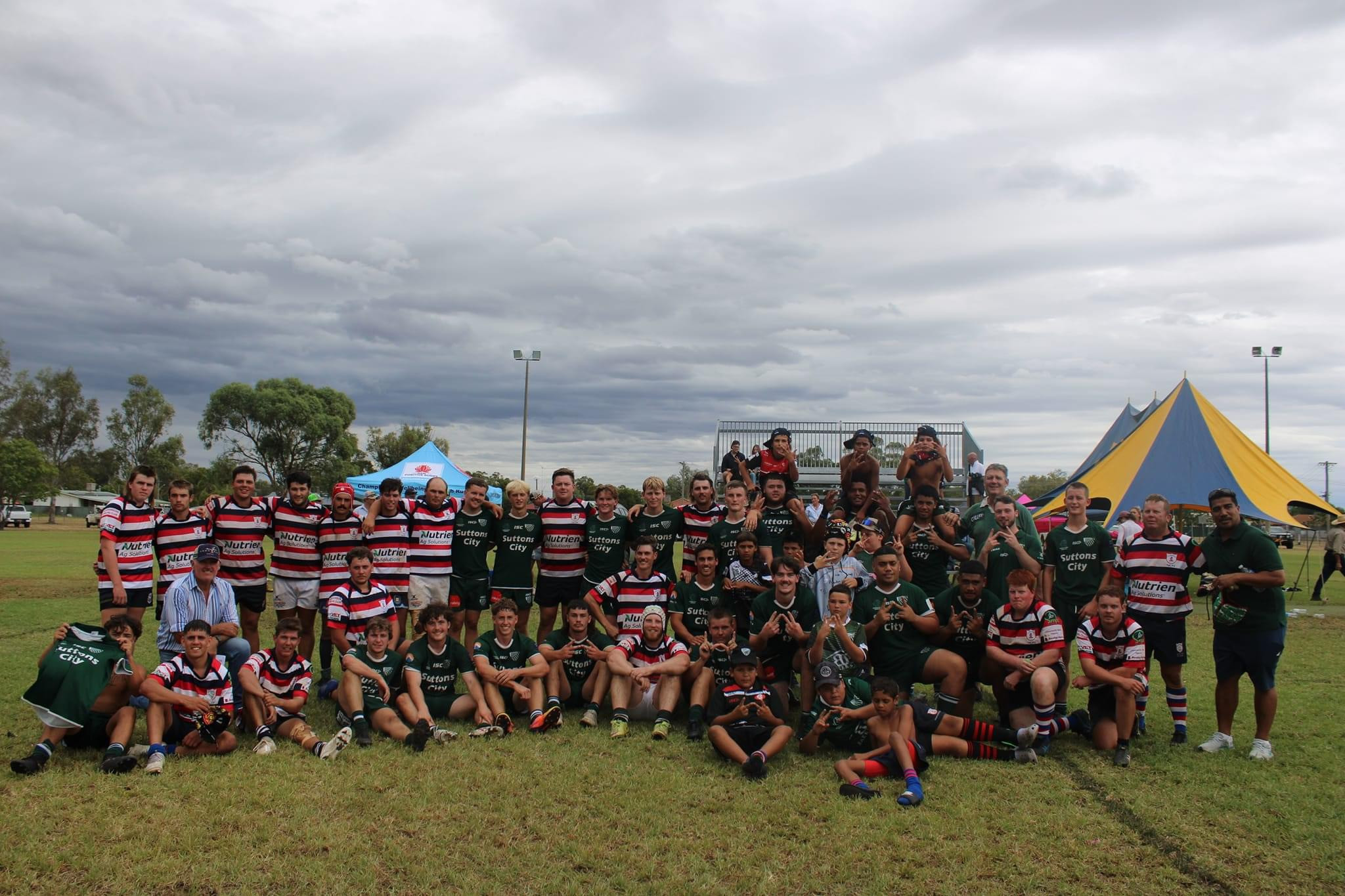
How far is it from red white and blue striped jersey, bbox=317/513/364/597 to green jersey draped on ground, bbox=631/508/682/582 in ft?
7.39

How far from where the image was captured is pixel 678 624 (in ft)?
20.6

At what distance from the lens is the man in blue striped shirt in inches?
223

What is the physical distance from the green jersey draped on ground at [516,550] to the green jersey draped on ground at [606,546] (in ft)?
1.54

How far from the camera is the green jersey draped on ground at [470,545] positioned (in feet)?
23.1

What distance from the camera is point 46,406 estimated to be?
185 ft

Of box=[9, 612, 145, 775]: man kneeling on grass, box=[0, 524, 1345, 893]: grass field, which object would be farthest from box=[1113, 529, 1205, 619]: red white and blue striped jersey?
box=[9, 612, 145, 775]: man kneeling on grass

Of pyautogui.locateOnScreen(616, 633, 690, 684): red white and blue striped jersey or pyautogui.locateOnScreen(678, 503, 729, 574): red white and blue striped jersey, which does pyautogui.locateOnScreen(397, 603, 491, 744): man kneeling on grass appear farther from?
pyautogui.locateOnScreen(678, 503, 729, 574): red white and blue striped jersey

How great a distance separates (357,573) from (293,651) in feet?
2.54

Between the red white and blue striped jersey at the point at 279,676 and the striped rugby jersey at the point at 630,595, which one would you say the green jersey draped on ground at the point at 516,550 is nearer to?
the striped rugby jersey at the point at 630,595

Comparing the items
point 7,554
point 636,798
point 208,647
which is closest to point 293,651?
point 208,647

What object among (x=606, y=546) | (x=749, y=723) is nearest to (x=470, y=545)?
(x=606, y=546)

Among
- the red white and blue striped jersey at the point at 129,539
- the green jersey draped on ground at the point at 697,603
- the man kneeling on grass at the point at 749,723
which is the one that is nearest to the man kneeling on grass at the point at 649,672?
the green jersey draped on ground at the point at 697,603

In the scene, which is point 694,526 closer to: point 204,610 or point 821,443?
point 204,610

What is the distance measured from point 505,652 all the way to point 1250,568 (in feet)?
16.5
